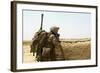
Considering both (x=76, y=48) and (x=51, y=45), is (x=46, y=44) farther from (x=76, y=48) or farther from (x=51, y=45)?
(x=76, y=48)

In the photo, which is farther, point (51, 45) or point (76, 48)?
point (76, 48)

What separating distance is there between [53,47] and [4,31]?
45cm

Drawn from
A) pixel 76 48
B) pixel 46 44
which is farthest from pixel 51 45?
pixel 76 48

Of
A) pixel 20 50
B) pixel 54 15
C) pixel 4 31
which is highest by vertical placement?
pixel 54 15

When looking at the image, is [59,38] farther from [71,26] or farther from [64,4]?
[64,4]

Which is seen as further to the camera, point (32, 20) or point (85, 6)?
point (85, 6)

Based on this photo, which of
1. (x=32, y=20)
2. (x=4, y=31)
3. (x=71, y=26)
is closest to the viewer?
(x=4, y=31)

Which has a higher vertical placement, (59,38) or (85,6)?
(85,6)

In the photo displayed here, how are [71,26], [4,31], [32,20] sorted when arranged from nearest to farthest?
[4,31] < [32,20] < [71,26]

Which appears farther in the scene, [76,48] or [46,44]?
[76,48]

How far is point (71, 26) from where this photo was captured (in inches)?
80.5

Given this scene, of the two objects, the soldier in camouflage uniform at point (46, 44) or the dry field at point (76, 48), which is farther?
the dry field at point (76, 48)

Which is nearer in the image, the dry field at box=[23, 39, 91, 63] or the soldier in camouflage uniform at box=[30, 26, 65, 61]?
the soldier in camouflage uniform at box=[30, 26, 65, 61]

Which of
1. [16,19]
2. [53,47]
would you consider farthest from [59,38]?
[16,19]
